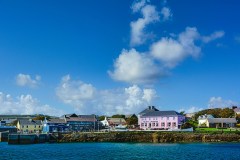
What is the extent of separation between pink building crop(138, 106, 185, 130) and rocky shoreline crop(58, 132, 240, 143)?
2766cm

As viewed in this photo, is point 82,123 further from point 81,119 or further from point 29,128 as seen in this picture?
point 29,128

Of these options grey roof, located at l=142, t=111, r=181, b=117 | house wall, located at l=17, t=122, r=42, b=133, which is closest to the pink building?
grey roof, located at l=142, t=111, r=181, b=117

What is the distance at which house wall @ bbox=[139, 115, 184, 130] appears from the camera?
406 feet

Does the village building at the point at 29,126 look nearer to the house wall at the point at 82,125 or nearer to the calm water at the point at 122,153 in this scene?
the house wall at the point at 82,125

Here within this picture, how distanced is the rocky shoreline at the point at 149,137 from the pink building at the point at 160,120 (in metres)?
27.7

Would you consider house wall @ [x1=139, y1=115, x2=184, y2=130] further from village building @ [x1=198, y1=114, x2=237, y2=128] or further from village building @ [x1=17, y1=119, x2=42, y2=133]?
village building @ [x1=17, y1=119, x2=42, y2=133]

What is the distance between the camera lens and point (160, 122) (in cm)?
12656

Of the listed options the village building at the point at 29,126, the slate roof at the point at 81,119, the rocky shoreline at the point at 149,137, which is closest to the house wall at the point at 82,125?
the slate roof at the point at 81,119

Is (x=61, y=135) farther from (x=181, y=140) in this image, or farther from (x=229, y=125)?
(x=229, y=125)

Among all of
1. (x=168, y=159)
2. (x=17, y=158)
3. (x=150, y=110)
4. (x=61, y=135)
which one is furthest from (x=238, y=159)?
(x=150, y=110)

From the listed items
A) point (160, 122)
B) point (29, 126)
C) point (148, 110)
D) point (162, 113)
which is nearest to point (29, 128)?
point (29, 126)

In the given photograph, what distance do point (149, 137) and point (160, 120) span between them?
34.3 meters

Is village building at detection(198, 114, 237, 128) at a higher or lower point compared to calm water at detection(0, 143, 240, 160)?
higher

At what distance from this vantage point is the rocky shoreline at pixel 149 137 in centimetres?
9181
